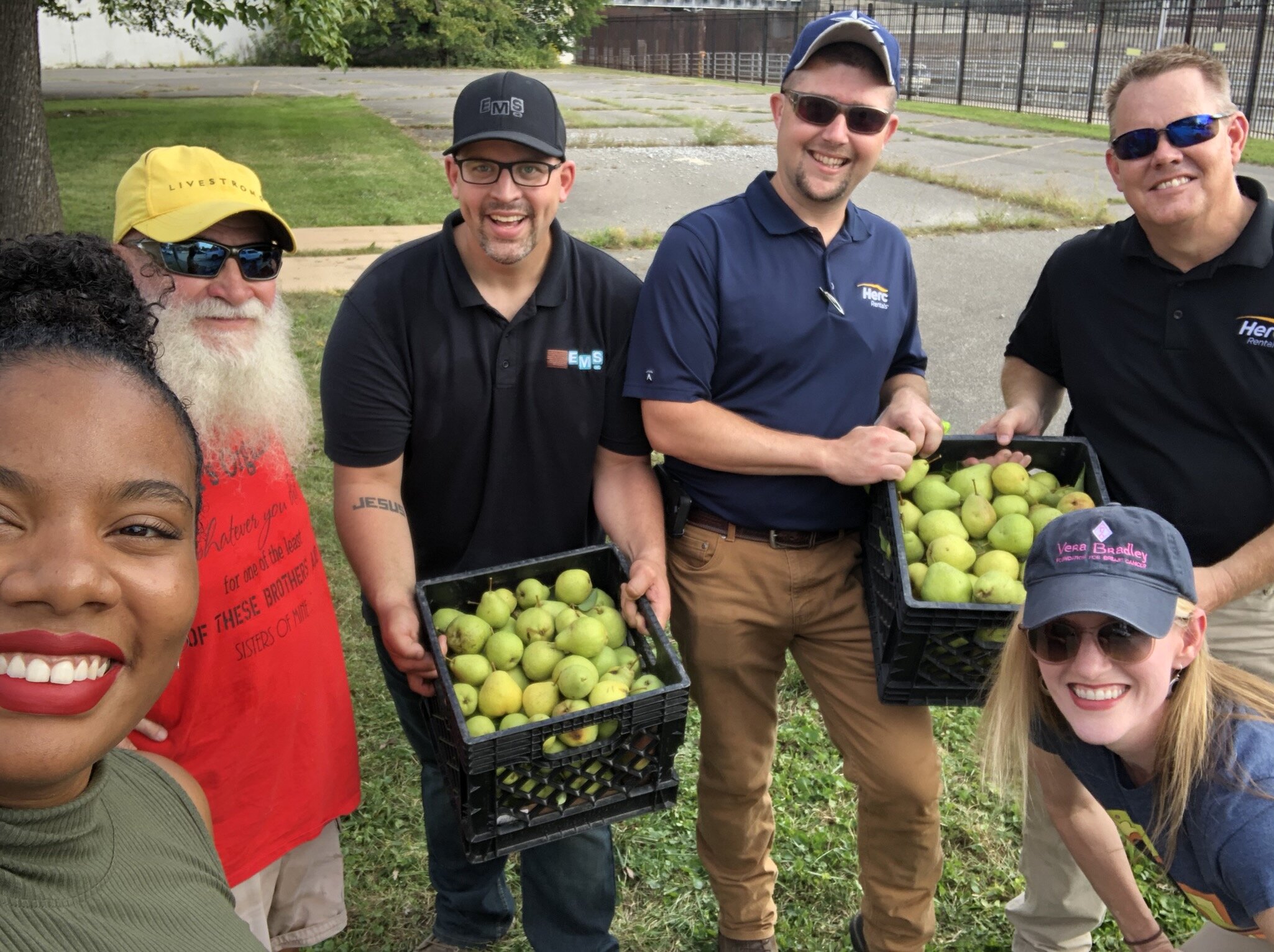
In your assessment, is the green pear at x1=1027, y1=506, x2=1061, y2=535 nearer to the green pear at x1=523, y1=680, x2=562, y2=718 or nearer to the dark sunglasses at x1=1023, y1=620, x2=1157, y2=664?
the dark sunglasses at x1=1023, y1=620, x2=1157, y2=664

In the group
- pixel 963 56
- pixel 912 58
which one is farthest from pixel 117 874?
pixel 912 58

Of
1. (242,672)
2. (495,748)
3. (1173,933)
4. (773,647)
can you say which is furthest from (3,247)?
(1173,933)

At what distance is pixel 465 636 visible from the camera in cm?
279

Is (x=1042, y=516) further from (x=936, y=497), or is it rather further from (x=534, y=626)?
(x=534, y=626)

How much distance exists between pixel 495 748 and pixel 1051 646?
1.29 meters

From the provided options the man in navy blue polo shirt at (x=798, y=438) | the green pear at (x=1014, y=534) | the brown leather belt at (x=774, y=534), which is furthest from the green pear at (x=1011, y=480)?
the brown leather belt at (x=774, y=534)

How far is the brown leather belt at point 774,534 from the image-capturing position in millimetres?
3283

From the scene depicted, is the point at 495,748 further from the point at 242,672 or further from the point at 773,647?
the point at 773,647

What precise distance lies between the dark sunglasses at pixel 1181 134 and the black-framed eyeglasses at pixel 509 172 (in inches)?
68.4

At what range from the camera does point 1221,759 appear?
2.29 meters

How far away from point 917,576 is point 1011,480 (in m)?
0.48

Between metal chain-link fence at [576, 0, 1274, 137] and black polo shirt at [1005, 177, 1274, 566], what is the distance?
10790mm

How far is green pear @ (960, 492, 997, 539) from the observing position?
3.07 meters

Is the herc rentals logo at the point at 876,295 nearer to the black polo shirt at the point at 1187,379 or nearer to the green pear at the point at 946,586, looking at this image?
the black polo shirt at the point at 1187,379
